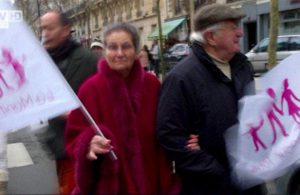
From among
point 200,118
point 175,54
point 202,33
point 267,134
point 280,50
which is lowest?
point 175,54

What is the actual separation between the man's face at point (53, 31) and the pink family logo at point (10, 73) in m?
1.15

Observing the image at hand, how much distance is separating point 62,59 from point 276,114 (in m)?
1.58

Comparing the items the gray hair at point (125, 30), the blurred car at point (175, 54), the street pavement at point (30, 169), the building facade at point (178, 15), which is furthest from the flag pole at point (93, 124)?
the blurred car at point (175, 54)

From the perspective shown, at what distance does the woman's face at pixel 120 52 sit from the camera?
2.80m

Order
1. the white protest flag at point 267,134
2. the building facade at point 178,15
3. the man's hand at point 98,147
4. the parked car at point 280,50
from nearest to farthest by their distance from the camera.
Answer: the man's hand at point 98,147 → the white protest flag at point 267,134 → the parked car at point 280,50 → the building facade at point 178,15

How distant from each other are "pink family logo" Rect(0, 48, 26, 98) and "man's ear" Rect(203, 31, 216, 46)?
0.87m

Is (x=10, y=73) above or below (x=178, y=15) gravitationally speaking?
above

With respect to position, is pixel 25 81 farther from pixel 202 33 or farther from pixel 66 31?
pixel 66 31

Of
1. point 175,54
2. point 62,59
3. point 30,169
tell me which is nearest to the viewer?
point 62,59

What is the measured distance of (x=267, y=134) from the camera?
9.12ft

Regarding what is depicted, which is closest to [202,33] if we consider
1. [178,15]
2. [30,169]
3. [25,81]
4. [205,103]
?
[205,103]

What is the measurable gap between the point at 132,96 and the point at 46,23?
128 cm

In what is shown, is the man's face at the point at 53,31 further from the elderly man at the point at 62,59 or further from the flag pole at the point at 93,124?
the flag pole at the point at 93,124

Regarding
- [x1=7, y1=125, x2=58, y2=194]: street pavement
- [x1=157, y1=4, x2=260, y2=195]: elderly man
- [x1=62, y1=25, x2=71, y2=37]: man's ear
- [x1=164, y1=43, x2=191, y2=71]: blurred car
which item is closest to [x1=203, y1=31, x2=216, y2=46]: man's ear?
[x1=157, y1=4, x2=260, y2=195]: elderly man
